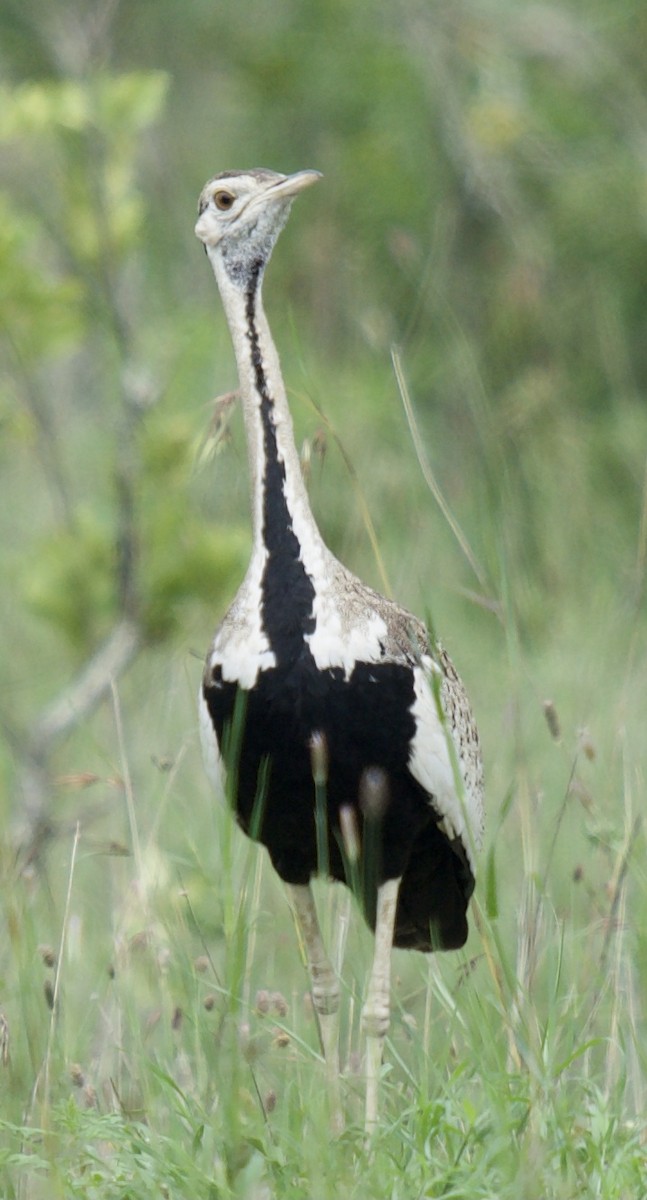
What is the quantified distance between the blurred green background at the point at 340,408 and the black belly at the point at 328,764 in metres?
0.19

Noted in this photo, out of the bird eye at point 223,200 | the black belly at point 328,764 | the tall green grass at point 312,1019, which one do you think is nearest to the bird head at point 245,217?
the bird eye at point 223,200

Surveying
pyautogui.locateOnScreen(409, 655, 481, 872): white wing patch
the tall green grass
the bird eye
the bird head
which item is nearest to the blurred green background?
the tall green grass

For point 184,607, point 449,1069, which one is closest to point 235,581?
point 184,607

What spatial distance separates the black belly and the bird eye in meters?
1.03

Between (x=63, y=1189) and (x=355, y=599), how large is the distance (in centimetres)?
126

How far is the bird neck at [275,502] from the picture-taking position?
348 cm

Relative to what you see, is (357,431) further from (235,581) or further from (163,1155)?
(163,1155)

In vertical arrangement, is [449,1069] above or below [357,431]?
below

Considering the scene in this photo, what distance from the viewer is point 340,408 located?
306 inches

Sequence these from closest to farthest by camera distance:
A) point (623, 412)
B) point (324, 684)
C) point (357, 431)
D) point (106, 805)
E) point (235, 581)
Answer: point (324, 684) < point (235, 581) < point (106, 805) < point (357, 431) < point (623, 412)

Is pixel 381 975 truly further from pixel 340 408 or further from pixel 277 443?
pixel 340 408

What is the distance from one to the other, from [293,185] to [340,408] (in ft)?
13.2

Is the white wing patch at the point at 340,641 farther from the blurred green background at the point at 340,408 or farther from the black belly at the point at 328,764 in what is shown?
the blurred green background at the point at 340,408

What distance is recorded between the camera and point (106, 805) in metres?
5.62
